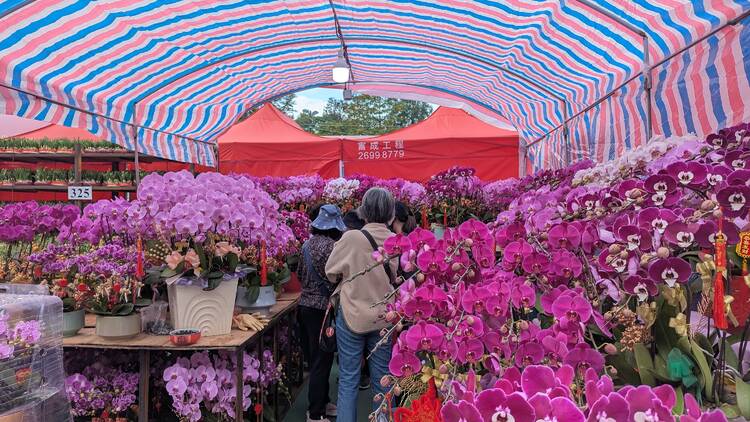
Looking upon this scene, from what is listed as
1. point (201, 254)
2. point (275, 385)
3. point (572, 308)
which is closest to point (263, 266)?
point (201, 254)

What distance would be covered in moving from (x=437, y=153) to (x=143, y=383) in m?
6.82

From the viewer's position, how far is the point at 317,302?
329 cm

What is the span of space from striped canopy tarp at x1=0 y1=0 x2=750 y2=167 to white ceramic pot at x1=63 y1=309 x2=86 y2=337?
8.35 ft

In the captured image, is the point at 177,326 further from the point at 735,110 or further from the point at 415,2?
the point at 415,2

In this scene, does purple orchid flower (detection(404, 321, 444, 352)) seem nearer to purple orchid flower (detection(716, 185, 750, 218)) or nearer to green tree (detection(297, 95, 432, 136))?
purple orchid flower (detection(716, 185, 750, 218))

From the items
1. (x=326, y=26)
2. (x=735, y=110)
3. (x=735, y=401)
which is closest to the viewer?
(x=735, y=401)

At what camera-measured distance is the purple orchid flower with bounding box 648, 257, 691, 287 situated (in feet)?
2.94

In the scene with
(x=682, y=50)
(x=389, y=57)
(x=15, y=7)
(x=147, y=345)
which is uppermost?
(x=389, y=57)

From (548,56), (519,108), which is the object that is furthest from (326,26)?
(519,108)

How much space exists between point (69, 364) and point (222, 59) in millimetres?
4421

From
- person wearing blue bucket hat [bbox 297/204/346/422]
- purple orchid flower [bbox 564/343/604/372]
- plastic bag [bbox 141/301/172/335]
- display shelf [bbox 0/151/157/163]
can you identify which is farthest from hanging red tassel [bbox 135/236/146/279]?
display shelf [bbox 0/151/157/163]

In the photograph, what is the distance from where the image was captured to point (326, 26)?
5586mm

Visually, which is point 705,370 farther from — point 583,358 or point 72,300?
point 72,300

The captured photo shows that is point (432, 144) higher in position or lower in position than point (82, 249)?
higher
